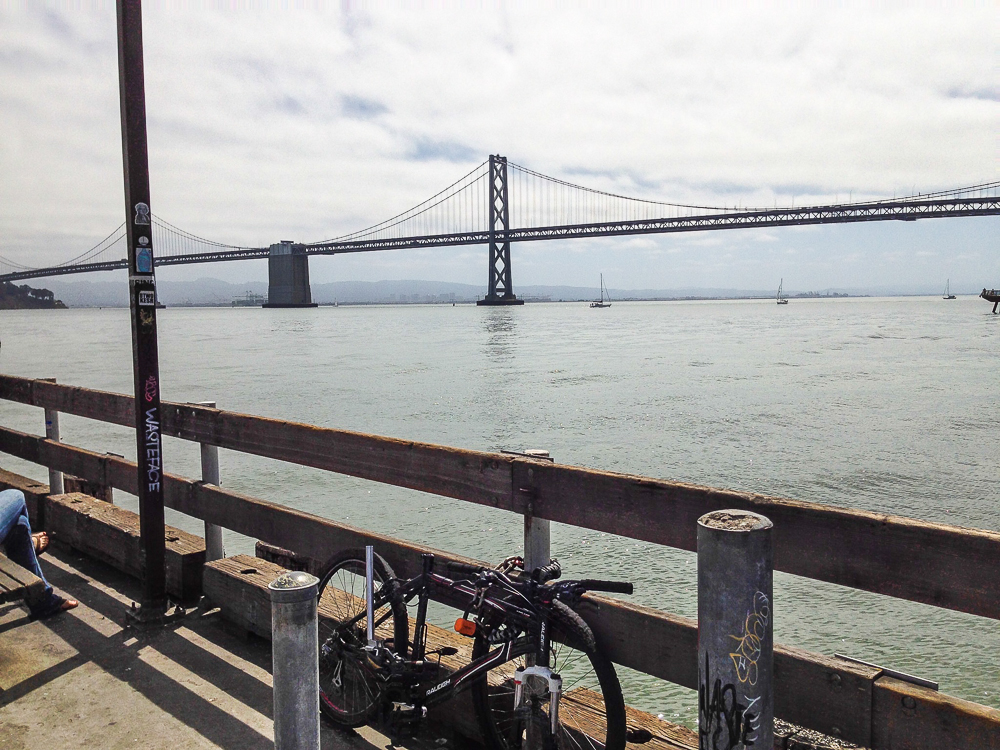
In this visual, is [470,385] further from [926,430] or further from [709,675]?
[709,675]

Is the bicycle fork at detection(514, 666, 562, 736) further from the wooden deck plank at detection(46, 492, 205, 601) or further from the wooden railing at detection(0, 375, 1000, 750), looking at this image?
the wooden deck plank at detection(46, 492, 205, 601)

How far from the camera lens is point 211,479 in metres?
4.34

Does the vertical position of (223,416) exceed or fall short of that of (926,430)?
it exceeds it

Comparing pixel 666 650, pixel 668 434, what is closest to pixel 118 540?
pixel 666 650

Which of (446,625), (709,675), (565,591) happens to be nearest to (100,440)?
(446,625)

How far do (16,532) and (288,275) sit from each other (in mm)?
115796

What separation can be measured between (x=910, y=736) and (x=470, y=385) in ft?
74.5

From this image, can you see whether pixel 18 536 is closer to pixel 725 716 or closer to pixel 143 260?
pixel 143 260

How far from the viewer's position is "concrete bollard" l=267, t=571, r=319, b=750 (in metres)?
1.88

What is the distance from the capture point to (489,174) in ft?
360

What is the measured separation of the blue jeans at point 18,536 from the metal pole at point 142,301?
47 centimetres

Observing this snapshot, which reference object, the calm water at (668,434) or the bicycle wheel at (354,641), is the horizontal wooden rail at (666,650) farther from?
the calm water at (668,434)

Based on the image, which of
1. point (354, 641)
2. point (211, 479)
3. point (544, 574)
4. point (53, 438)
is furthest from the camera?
point (53, 438)

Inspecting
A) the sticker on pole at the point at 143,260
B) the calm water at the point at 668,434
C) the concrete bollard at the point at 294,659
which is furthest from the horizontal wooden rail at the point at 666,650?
the calm water at the point at 668,434
